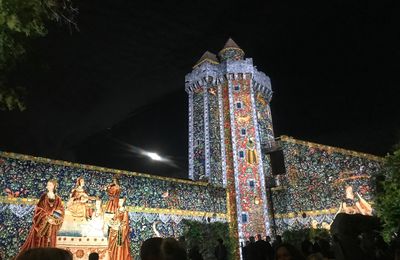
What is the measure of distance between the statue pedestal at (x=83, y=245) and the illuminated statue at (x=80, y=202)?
1106mm

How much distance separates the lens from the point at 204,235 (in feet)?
66.2

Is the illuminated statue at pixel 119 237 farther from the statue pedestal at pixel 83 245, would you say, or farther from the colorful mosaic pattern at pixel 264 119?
the colorful mosaic pattern at pixel 264 119

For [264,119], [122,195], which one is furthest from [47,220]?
[264,119]

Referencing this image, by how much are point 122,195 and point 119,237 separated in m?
2.20

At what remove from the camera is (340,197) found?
21.6 meters

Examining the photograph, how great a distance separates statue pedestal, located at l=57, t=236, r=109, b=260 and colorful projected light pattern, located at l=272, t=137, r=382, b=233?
13.2m

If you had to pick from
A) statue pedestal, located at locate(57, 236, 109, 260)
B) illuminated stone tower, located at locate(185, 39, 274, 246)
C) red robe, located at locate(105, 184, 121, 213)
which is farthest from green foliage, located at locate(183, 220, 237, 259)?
statue pedestal, located at locate(57, 236, 109, 260)

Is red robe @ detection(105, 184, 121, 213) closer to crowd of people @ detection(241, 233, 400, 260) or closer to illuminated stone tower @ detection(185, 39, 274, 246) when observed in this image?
illuminated stone tower @ detection(185, 39, 274, 246)

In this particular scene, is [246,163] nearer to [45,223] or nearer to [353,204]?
[353,204]

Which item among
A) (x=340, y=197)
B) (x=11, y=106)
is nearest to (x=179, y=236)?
(x=340, y=197)

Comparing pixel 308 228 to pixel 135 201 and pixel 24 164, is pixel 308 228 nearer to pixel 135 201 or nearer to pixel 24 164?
pixel 135 201

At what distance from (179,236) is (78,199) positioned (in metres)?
6.34

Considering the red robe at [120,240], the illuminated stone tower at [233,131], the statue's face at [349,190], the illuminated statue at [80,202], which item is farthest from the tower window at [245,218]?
the illuminated statue at [80,202]

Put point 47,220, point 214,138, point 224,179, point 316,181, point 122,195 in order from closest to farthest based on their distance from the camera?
1. point 47,220
2. point 122,195
3. point 316,181
4. point 224,179
5. point 214,138
